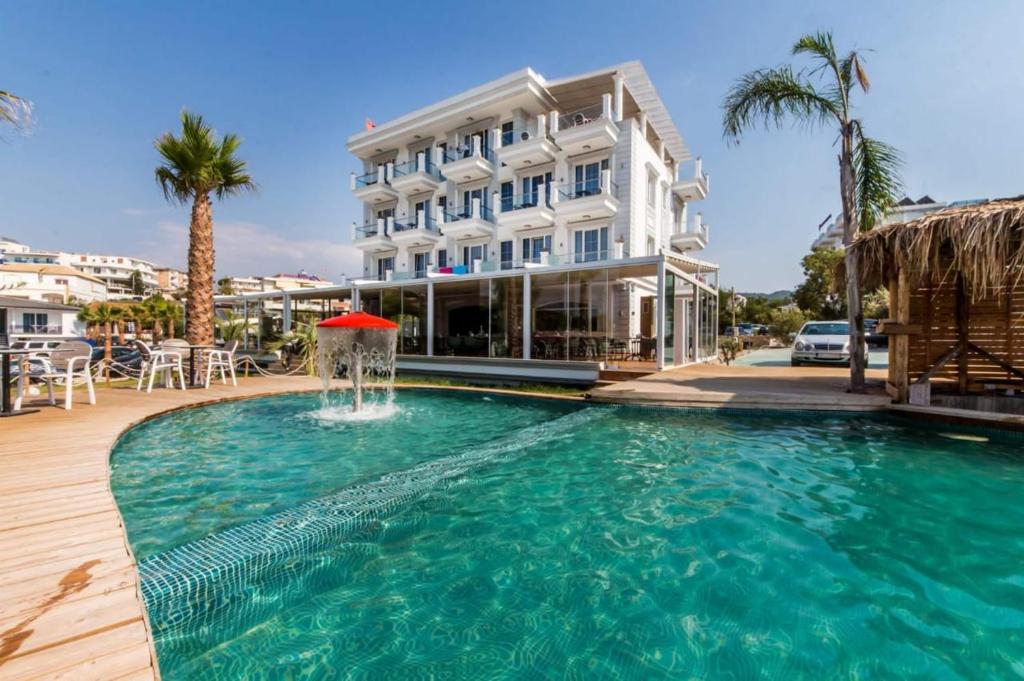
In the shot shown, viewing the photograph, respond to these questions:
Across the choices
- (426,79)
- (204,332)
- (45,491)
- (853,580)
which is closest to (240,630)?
→ (45,491)

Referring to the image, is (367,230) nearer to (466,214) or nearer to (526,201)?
(466,214)

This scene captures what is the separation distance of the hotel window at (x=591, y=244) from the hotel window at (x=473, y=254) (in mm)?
4639

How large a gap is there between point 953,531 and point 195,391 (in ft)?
38.7

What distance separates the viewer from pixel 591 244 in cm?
1878

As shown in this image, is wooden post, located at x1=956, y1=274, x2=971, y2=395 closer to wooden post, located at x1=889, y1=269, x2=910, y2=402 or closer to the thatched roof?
the thatched roof

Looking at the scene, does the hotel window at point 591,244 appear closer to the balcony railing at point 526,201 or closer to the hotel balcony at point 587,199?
the hotel balcony at point 587,199

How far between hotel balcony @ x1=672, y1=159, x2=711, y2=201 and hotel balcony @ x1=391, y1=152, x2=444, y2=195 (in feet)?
40.8

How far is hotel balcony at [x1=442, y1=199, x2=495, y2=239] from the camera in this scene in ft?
66.7

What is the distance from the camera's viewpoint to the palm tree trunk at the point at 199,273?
11.3 meters

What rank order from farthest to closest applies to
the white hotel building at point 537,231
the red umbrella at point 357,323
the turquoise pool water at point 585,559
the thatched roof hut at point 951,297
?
the white hotel building at point 537,231 → the red umbrella at point 357,323 → the thatched roof hut at point 951,297 → the turquoise pool water at point 585,559

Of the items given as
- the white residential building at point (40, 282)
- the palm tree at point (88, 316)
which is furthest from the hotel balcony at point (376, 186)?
the white residential building at point (40, 282)

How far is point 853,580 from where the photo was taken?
8.85 feet

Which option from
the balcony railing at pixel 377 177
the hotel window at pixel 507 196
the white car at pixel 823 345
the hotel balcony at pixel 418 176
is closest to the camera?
the white car at pixel 823 345

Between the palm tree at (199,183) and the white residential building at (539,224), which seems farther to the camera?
the white residential building at (539,224)
